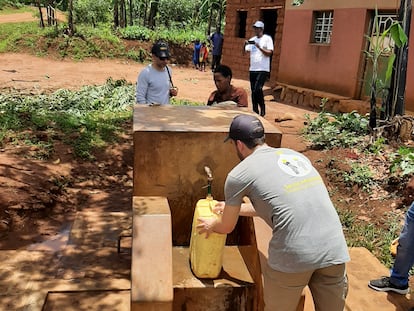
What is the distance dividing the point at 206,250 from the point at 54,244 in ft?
7.22

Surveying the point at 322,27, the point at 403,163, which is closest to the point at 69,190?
the point at 403,163

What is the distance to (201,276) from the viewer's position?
10.5 feet

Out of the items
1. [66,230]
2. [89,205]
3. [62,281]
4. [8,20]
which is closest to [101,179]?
[89,205]

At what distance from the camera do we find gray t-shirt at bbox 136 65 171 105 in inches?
200

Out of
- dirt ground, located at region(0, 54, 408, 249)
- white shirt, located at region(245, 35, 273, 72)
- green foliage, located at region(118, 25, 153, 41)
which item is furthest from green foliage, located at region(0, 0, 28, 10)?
dirt ground, located at region(0, 54, 408, 249)

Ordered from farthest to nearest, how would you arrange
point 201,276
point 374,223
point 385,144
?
point 385,144, point 374,223, point 201,276

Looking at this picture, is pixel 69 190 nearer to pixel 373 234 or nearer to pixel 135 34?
pixel 373 234

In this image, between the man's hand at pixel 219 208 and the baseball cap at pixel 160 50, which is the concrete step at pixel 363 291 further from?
the baseball cap at pixel 160 50

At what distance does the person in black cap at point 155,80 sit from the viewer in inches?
198

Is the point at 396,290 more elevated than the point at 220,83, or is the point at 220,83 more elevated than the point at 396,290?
the point at 220,83

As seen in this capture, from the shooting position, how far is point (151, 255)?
2934 mm

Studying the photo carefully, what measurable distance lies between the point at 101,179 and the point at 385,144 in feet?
13.7

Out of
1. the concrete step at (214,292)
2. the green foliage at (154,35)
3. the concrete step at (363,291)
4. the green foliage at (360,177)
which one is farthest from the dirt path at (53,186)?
the green foliage at (154,35)

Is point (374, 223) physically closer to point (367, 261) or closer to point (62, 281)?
point (367, 261)
